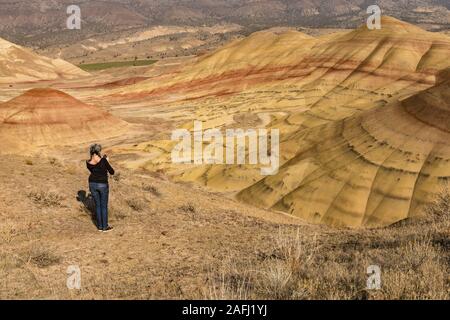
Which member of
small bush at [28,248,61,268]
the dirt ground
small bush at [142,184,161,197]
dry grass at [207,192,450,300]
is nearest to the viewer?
dry grass at [207,192,450,300]

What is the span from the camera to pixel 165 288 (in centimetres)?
686

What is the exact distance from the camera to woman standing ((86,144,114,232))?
1025 centimetres

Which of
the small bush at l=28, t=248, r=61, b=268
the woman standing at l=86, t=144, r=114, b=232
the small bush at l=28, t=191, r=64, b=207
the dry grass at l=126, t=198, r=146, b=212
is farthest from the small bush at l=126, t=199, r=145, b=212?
the small bush at l=28, t=248, r=61, b=268

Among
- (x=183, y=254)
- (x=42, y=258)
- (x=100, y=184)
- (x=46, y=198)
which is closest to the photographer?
(x=42, y=258)

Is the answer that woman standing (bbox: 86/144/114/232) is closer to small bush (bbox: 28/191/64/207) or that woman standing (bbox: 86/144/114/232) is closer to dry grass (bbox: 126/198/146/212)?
small bush (bbox: 28/191/64/207)

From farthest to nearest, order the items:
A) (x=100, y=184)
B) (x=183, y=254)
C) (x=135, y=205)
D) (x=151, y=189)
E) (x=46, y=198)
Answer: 1. (x=151, y=189)
2. (x=135, y=205)
3. (x=46, y=198)
4. (x=100, y=184)
5. (x=183, y=254)

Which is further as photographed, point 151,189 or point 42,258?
point 151,189

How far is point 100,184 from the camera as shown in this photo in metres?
10.3

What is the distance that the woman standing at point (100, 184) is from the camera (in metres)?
10.2

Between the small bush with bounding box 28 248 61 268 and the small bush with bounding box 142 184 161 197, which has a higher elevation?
the small bush with bounding box 28 248 61 268

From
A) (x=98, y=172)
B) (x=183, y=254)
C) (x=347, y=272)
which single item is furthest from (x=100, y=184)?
(x=347, y=272)

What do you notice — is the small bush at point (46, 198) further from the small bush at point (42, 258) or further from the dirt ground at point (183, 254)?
the small bush at point (42, 258)

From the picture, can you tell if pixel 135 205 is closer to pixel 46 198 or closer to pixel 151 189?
pixel 46 198

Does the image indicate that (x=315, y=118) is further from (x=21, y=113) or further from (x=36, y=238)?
(x=36, y=238)
